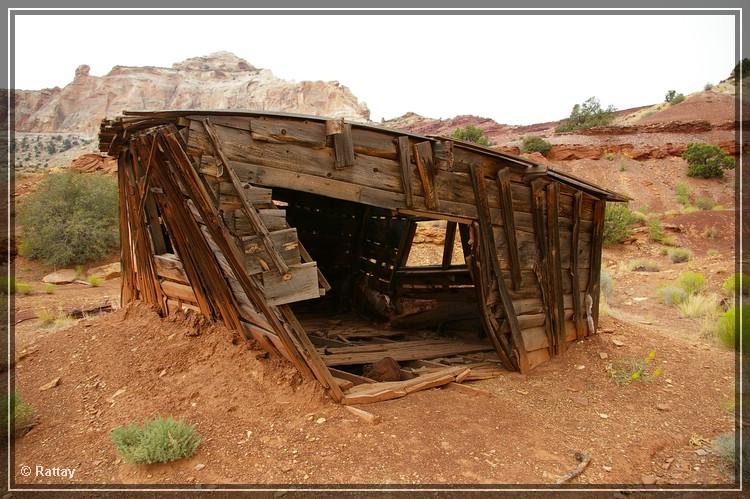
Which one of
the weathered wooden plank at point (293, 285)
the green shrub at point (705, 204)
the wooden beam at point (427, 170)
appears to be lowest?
the weathered wooden plank at point (293, 285)

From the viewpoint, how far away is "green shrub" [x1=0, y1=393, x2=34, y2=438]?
3973mm

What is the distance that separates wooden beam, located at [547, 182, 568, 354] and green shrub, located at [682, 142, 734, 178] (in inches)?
968

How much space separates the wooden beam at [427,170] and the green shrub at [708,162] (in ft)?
86.7

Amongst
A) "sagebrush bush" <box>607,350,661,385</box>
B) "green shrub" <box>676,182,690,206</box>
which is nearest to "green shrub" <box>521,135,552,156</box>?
"green shrub" <box>676,182,690,206</box>

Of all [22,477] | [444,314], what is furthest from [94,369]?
[444,314]

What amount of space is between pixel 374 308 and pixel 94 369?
4.29 m

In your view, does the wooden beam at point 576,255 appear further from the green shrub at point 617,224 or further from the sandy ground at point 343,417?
the green shrub at point 617,224

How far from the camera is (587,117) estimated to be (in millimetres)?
38688

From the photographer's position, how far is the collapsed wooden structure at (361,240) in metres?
3.75

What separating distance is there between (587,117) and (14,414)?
4227cm

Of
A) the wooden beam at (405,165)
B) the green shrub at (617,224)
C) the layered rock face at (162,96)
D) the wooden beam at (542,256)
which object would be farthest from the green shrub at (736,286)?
the layered rock face at (162,96)

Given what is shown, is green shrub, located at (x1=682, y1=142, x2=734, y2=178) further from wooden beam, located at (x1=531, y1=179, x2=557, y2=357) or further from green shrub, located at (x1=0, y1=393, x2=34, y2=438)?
green shrub, located at (x1=0, y1=393, x2=34, y2=438)

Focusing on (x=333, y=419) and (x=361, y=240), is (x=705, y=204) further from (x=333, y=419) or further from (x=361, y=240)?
(x=333, y=419)

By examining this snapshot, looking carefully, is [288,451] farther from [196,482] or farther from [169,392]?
[169,392]
